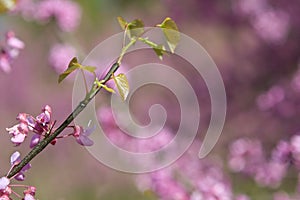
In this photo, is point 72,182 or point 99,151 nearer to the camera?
point 99,151

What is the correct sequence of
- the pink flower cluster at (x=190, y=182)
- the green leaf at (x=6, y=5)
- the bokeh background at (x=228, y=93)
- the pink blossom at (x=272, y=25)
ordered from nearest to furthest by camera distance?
the green leaf at (x=6, y=5) → the pink flower cluster at (x=190, y=182) → the bokeh background at (x=228, y=93) → the pink blossom at (x=272, y=25)

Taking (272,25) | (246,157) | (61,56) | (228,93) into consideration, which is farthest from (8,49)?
(228,93)

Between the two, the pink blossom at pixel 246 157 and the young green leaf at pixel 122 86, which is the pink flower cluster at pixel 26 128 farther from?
the pink blossom at pixel 246 157

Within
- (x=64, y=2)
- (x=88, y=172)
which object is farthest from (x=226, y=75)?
(x=64, y=2)

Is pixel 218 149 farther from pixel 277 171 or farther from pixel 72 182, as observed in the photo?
pixel 277 171

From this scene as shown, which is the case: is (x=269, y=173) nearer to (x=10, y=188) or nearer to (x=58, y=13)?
(x=58, y=13)

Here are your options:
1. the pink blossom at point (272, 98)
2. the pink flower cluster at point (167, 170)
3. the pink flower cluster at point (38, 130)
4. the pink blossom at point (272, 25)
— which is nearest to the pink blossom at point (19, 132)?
the pink flower cluster at point (38, 130)
